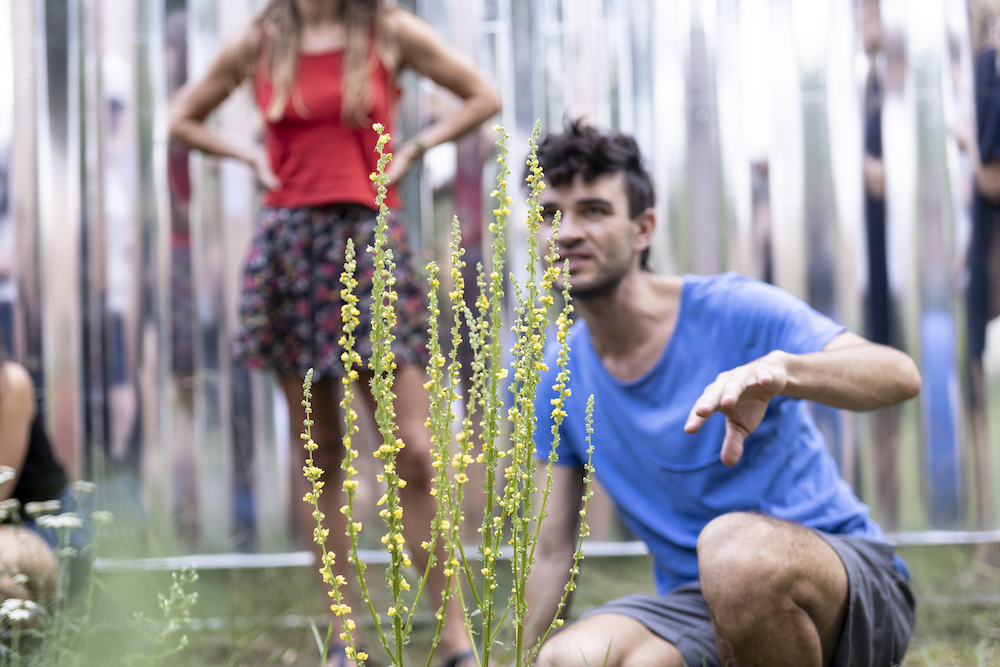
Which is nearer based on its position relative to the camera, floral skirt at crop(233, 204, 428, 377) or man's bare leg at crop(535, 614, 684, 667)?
man's bare leg at crop(535, 614, 684, 667)

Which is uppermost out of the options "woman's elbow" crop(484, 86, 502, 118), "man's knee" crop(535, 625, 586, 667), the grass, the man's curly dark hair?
"woman's elbow" crop(484, 86, 502, 118)

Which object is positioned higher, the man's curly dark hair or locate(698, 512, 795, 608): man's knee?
the man's curly dark hair

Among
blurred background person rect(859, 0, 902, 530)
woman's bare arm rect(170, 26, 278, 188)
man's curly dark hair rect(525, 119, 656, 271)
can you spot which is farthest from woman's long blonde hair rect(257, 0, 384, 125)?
blurred background person rect(859, 0, 902, 530)

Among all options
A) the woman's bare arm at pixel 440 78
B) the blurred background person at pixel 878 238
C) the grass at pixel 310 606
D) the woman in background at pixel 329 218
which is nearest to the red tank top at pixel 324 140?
the woman in background at pixel 329 218

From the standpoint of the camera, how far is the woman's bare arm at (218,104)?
2.42 m

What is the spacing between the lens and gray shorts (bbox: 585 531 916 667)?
1562 millimetres

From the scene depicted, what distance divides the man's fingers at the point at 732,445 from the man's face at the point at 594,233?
0.71 meters

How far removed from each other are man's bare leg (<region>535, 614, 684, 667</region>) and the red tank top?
4.25 feet

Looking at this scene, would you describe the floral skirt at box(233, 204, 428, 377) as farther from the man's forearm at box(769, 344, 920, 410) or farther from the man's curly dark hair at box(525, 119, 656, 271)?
the man's forearm at box(769, 344, 920, 410)

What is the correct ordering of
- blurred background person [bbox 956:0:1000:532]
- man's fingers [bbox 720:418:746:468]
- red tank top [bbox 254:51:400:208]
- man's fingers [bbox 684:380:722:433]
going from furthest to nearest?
blurred background person [bbox 956:0:1000:532] → red tank top [bbox 254:51:400:208] → man's fingers [bbox 720:418:746:468] → man's fingers [bbox 684:380:722:433]

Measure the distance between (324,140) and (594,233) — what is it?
2.86 ft

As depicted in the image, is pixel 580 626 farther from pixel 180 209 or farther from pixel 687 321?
pixel 180 209

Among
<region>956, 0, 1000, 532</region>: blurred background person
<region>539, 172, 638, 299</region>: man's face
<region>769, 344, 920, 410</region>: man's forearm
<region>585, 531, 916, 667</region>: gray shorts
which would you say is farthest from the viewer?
<region>956, 0, 1000, 532</region>: blurred background person

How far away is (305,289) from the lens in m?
2.21
